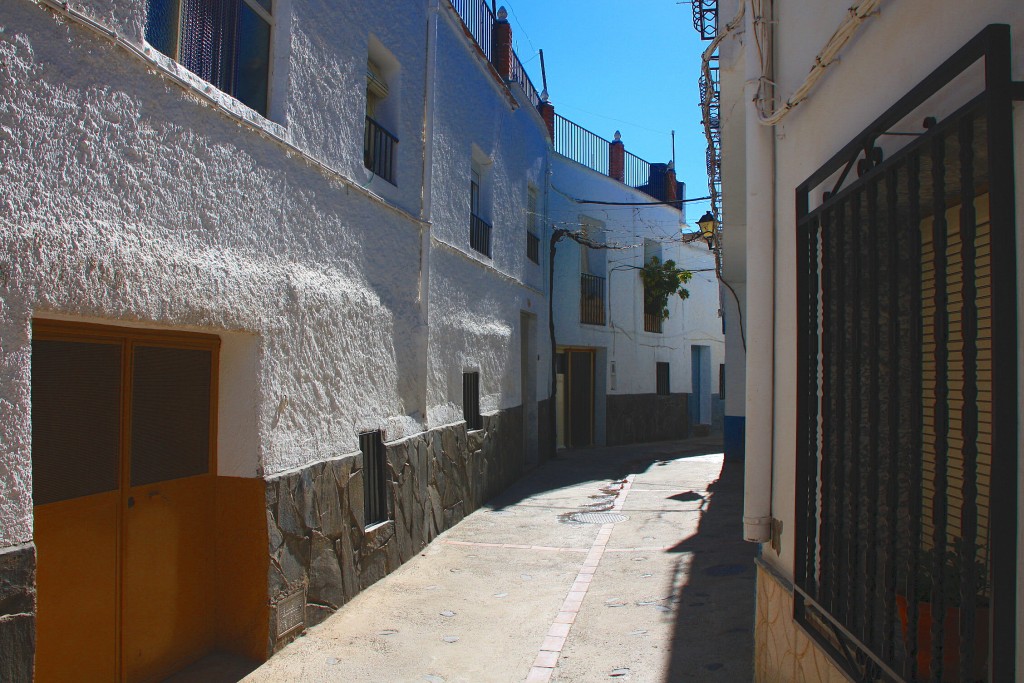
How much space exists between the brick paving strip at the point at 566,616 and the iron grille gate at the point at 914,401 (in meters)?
1.98

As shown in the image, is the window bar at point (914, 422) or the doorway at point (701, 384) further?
the doorway at point (701, 384)

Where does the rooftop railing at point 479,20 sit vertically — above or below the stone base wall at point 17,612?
above

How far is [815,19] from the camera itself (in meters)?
3.76

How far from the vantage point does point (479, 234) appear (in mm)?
11047

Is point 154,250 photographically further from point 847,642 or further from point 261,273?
point 847,642

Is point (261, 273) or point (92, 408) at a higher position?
point (261, 273)

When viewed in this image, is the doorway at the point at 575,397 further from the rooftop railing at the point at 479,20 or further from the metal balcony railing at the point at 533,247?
the rooftop railing at the point at 479,20

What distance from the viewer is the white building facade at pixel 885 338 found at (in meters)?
2.17

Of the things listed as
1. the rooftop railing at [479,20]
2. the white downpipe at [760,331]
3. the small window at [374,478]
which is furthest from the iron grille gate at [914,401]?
the rooftop railing at [479,20]

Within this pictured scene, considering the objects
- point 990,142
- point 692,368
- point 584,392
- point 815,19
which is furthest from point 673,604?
point 692,368

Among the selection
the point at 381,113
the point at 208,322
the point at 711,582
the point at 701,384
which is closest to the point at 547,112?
the point at 381,113

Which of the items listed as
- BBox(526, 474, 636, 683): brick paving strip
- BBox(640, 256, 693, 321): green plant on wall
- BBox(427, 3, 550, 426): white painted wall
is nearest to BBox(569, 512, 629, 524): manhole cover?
BBox(526, 474, 636, 683): brick paving strip

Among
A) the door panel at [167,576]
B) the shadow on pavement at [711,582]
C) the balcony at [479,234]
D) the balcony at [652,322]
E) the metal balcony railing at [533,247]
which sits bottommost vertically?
the shadow on pavement at [711,582]

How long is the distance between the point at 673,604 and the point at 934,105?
4.56 metres
